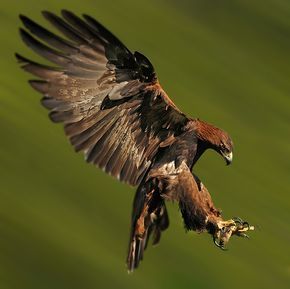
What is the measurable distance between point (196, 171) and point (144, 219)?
368 cm

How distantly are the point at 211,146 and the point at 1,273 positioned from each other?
2400 mm

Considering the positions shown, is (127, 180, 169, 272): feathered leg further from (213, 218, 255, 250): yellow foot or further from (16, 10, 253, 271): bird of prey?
(213, 218, 255, 250): yellow foot

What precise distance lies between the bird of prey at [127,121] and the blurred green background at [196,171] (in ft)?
3.80

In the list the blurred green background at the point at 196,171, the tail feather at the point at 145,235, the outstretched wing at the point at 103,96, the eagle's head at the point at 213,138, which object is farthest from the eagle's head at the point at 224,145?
the blurred green background at the point at 196,171

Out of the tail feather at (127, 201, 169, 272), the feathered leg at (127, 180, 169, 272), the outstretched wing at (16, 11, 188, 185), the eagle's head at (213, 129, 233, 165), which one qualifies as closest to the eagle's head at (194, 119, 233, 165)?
the eagle's head at (213, 129, 233, 165)

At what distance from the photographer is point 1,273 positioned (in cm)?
1134

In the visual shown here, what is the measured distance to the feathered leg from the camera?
35.3 feet

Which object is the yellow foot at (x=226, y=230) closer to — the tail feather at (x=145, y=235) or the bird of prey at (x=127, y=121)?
the bird of prey at (x=127, y=121)

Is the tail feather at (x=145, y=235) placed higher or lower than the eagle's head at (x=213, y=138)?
lower

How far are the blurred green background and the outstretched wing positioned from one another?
1.51m

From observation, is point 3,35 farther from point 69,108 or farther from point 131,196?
point 69,108

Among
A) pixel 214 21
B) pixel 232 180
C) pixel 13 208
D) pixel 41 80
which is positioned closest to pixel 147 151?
pixel 41 80

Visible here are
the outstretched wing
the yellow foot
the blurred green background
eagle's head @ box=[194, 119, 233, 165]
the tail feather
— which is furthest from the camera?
the blurred green background

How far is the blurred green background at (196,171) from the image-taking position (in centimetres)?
1199
